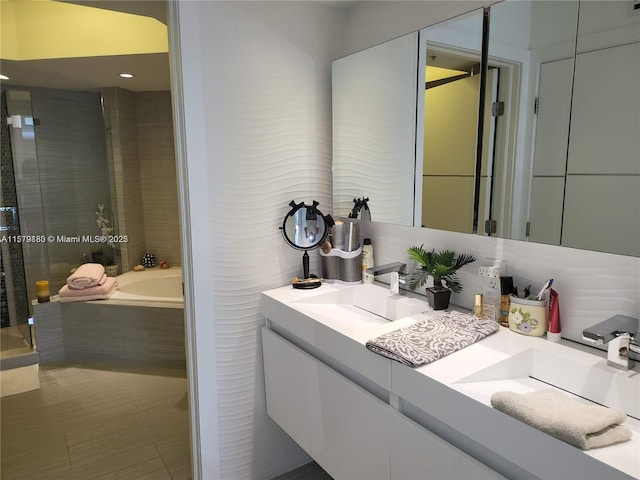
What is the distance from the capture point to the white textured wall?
1.83m

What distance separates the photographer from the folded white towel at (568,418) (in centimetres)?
91

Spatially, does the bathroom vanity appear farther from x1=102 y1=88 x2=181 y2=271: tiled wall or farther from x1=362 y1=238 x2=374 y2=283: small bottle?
x1=102 y1=88 x2=181 y2=271: tiled wall

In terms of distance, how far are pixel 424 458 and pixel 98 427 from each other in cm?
213

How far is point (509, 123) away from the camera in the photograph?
4.82 feet

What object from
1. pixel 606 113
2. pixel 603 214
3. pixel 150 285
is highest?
pixel 606 113

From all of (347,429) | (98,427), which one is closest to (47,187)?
(98,427)

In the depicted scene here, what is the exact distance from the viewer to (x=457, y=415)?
114 centimetres

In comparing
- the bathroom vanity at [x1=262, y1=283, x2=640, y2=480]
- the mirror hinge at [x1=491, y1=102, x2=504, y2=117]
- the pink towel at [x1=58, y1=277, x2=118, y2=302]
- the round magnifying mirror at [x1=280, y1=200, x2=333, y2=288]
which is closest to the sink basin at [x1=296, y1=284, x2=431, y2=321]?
the bathroom vanity at [x1=262, y1=283, x2=640, y2=480]

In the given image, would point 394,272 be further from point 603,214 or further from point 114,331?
point 114,331

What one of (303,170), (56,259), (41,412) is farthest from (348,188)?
(56,259)

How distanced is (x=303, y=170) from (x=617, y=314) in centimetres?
137

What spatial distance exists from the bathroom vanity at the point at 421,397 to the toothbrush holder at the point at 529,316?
48mm

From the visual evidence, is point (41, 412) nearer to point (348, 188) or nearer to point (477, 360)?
point (348, 188)

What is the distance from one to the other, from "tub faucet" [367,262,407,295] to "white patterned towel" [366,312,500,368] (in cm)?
33
